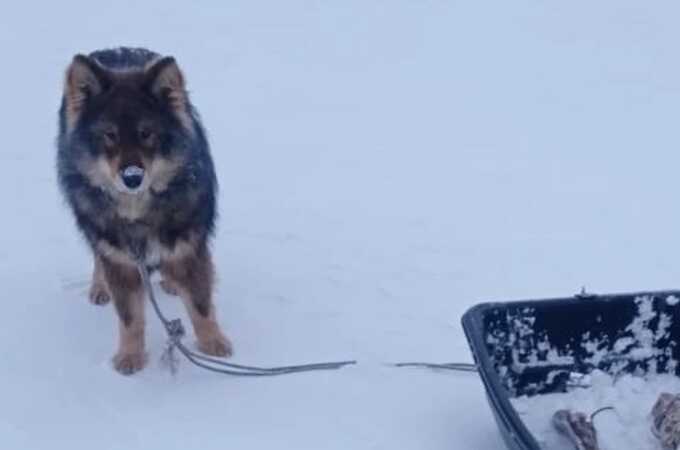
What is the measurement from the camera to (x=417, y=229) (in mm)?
4258

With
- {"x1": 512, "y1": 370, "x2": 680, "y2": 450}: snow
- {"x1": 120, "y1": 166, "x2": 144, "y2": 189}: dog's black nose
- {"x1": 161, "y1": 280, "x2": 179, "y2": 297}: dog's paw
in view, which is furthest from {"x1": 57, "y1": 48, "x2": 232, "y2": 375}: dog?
{"x1": 512, "y1": 370, "x2": 680, "y2": 450}: snow

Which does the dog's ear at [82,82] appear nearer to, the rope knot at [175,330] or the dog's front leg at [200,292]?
the dog's front leg at [200,292]

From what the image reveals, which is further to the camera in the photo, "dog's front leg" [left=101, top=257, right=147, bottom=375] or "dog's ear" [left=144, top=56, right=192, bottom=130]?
"dog's front leg" [left=101, top=257, right=147, bottom=375]

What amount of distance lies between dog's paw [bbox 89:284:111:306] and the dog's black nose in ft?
2.82

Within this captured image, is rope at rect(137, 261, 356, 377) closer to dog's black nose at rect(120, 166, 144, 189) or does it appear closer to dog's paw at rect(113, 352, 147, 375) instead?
dog's paw at rect(113, 352, 147, 375)

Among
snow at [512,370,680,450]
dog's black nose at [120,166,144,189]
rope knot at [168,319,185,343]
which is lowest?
snow at [512,370,680,450]

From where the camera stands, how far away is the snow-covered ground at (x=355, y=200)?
296 cm

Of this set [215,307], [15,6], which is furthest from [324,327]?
[15,6]

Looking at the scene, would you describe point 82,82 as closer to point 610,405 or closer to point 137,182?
point 137,182

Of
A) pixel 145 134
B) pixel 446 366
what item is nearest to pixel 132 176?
pixel 145 134

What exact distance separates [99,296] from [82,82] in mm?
965

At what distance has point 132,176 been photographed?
2.75 metres

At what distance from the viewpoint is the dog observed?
2.84 m

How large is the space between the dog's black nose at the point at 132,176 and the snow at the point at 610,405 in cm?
133
